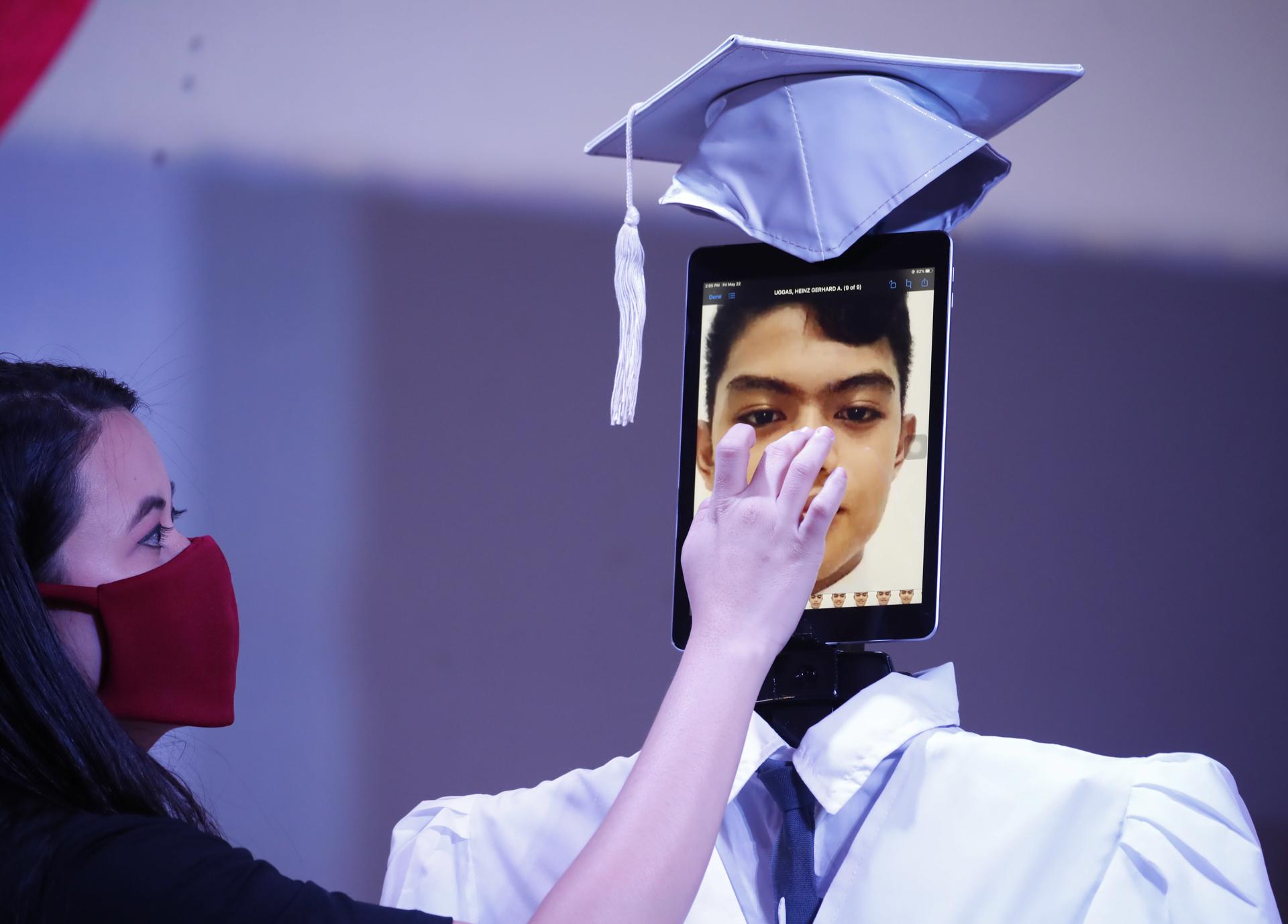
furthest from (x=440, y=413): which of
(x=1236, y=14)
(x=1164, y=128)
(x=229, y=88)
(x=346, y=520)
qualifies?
(x=1236, y=14)

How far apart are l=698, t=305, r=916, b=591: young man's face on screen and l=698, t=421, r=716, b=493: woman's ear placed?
13 millimetres

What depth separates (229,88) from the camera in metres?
1.56

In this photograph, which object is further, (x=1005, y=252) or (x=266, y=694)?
(x=1005, y=252)

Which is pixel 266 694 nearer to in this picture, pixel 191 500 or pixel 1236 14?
pixel 191 500

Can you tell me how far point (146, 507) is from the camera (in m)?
0.88

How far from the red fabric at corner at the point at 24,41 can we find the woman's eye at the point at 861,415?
46.7 inches

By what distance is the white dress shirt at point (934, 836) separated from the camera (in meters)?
0.71

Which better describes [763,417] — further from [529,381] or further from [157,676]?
[529,381]

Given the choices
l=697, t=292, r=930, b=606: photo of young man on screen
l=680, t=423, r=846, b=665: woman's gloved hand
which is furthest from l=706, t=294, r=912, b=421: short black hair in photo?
l=680, t=423, r=846, b=665: woman's gloved hand

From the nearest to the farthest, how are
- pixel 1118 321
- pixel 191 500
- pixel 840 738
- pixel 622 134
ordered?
1. pixel 840 738
2. pixel 622 134
3. pixel 191 500
4. pixel 1118 321

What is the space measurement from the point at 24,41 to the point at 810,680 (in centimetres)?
128

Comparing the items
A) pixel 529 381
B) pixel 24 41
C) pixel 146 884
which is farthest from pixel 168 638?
pixel 24 41

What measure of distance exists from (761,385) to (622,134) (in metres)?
0.25

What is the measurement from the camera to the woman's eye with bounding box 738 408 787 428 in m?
0.88
